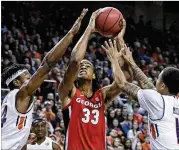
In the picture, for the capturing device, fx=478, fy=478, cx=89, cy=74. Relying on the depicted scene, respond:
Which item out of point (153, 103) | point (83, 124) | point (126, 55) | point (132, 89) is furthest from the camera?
point (126, 55)

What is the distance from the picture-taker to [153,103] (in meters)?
4.64

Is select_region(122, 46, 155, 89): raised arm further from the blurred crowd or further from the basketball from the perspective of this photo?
the blurred crowd

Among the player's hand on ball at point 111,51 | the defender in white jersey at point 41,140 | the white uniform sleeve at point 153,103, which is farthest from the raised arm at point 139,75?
the defender in white jersey at point 41,140

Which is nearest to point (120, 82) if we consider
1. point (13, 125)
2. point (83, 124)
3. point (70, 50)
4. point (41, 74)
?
point (83, 124)

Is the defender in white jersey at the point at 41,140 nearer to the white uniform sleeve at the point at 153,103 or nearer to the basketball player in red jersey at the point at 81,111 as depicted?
the basketball player in red jersey at the point at 81,111

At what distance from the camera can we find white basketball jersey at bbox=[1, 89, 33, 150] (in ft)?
16.9

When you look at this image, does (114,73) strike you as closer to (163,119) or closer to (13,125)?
(163,119)

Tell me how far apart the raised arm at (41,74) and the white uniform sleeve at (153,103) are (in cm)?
100

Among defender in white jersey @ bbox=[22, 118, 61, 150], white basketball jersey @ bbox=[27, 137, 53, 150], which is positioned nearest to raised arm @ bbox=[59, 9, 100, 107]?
defender in white jersey @ bbox=[22, 118, 61, 150]

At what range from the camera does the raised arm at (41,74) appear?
5016mm

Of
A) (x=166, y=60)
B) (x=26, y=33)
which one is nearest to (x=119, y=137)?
(x=26, y=33)

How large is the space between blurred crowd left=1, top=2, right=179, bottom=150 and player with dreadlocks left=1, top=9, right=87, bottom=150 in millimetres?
1545

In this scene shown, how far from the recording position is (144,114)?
1359 cm

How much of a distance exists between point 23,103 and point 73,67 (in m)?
0.66
